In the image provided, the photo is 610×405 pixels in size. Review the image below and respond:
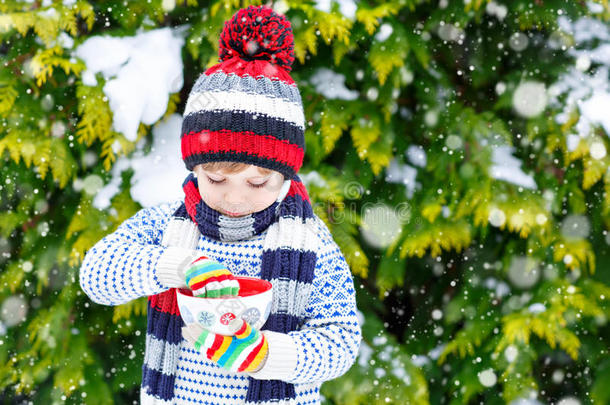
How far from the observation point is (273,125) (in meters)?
1.45

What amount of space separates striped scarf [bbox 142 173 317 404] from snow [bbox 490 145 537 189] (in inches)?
41.7

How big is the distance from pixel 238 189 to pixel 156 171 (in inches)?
35.6

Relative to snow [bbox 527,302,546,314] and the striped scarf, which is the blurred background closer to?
snow [bbox 527,302,546,314]

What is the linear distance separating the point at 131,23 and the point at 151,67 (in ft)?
0.95

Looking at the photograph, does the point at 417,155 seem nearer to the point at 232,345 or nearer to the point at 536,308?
the point at 536,308

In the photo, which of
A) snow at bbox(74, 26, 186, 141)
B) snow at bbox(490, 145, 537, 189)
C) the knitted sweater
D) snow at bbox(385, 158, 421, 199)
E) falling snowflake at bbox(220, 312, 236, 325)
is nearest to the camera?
falling snowflake at bbox(220, 312, 236, 325)

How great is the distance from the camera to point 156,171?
227cm

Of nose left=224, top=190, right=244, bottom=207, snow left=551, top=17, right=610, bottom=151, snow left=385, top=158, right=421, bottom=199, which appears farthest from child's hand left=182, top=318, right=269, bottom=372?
snow left=551, top=17, right=610, bottom=151

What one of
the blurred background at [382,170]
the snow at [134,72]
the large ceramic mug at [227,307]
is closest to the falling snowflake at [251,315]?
the large ceramic mug at [227,307]

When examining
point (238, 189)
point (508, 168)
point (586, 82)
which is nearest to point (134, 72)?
point (238, 189)

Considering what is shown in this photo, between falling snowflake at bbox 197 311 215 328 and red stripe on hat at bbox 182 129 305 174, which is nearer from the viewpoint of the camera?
falling snowflake at bbox 197 311 215 328

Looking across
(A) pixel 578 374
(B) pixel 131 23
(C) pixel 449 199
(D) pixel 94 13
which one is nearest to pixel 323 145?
(C) pixel 449 199

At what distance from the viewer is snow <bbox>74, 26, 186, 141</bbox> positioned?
217 centimetres

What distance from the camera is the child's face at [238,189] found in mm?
1473
